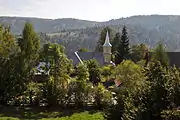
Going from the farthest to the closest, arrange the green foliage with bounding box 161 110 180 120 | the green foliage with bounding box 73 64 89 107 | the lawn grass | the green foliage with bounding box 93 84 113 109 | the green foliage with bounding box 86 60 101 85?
the green foliage with bounding box 86 60 101 85, the green foliage with bounding box 73 64 89 107, the green foliage with bounding box 93 84 113 109, the lawn grass, the green foliage with bounding box 161 110 180 120

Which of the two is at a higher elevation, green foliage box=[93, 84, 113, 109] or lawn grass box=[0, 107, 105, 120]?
green foliage box=[93, 84, 113, 109]

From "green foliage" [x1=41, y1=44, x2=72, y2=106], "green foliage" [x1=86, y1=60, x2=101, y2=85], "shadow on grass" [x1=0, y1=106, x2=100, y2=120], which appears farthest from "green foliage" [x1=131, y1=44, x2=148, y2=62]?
"shadow on grass" [x1=0, y1=106, x2=100, y2=120]

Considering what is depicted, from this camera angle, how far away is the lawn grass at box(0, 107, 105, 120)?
82.0 feet

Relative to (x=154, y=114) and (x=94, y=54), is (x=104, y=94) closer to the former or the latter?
(x=154, y=114)

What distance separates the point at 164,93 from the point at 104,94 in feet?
57.7

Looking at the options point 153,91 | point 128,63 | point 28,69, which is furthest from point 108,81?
point 153,91

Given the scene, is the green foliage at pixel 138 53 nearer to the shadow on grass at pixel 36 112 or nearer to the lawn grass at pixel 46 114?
the shadow on grass at pixel 36 112

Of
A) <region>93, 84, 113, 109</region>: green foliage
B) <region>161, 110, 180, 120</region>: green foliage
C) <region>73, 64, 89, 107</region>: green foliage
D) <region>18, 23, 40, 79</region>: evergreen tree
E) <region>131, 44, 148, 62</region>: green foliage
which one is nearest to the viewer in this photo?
<region>161, 110, 180, 120</region>: green foliage

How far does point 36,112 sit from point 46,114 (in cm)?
159

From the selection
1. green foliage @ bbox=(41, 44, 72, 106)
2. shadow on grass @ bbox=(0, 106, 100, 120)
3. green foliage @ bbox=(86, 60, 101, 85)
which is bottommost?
shadow on grass @ bbox=(0, 106, 100, 120)

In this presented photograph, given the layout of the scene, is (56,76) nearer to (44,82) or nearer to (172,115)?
(44,82)

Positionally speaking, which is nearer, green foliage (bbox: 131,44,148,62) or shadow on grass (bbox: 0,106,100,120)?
shadow on grass (bbox: 0,106,100,120)

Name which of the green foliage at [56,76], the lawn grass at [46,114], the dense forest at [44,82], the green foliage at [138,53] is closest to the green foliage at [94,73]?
the dense forest at [44,82]

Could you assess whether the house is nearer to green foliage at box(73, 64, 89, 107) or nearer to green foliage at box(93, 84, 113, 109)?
green foliage at box(73, 64, 89, 107)
